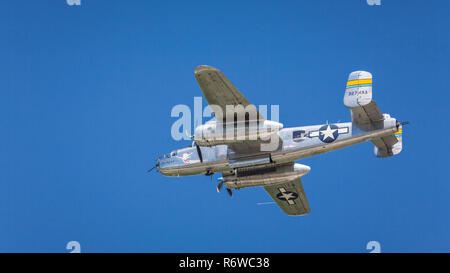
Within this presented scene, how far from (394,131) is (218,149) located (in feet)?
35.8

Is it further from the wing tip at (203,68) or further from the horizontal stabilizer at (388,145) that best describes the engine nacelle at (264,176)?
the wing tip at (203,68)

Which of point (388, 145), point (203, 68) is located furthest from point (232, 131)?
point (388, 145)

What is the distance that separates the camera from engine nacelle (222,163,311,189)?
129 ft

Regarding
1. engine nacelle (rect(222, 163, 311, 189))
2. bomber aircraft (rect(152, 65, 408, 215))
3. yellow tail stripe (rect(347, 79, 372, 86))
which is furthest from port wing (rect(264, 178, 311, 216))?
yellow tail stripe (rect(347, 79, 372, 86))

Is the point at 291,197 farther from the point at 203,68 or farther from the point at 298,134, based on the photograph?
the point at 203,68

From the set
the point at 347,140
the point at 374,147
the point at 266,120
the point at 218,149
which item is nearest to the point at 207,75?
the point at 266,120

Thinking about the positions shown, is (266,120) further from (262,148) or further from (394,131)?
(394,131)

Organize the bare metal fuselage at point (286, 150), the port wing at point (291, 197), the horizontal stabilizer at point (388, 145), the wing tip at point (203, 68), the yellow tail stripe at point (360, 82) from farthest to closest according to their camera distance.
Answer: the port wing at point (291, 197) < the horizontal stabilizer at point (388, 145) < the bare metal fuselage at point (286, 150) < the yellow tail stripe at point (360, 82) < the wing tip at point (203, 68)

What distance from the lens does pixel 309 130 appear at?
1473 inches

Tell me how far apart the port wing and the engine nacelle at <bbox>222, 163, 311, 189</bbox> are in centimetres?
213

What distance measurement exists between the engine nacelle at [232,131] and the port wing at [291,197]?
7.45m

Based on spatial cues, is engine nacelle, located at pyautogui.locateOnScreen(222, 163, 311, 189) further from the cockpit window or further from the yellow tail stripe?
the yellow tail stripe

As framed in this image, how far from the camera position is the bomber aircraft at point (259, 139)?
115 feet

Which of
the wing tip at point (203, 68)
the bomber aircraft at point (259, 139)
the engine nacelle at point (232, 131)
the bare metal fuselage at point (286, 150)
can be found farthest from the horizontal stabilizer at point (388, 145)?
the wing tip at point (203, 68)
